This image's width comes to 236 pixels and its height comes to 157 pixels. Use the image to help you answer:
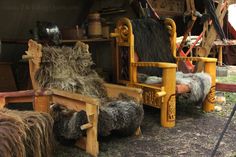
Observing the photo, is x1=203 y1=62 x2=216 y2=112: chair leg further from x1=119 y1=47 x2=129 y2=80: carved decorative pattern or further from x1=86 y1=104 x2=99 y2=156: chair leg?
x1=86 y1=104 x2=99 y2=156: chair leg

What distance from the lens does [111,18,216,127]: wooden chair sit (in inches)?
144

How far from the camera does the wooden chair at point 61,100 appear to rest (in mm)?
2686

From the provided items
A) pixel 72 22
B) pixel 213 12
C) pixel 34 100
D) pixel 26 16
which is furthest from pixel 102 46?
pixel 34 100

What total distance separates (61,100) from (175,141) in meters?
1.16

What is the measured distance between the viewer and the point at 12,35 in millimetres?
4395

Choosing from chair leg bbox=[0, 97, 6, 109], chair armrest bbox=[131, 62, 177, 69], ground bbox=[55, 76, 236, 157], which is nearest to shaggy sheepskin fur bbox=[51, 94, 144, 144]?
ground bbox=[55, 76, 236, 157]

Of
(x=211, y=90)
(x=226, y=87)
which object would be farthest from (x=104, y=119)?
(x=211, y=90)

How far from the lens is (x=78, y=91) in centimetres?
338

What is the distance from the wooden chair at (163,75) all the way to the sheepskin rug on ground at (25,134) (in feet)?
4.89

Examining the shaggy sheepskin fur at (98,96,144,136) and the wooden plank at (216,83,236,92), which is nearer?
the shaggy sheepskin fur at (98,96,144,136)

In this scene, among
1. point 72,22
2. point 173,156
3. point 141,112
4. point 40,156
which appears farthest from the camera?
point 72,22

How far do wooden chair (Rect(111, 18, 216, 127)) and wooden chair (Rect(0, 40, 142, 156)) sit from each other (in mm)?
489

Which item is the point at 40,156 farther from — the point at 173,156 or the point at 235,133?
the point at 235,133

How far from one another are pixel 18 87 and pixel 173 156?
2.42 m
